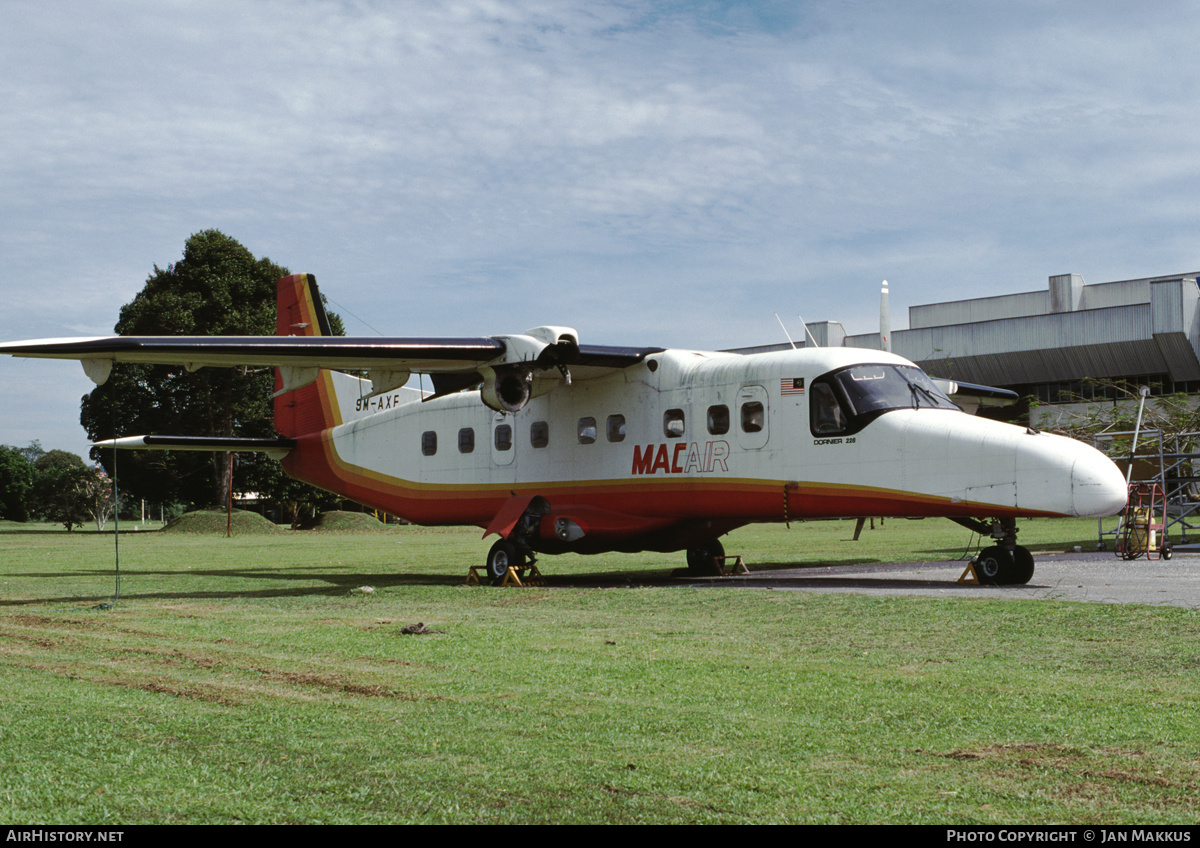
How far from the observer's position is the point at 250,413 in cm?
5347

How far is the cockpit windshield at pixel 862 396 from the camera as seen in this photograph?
15.7 metres

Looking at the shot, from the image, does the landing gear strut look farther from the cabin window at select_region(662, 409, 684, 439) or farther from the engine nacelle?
the engine nacelle

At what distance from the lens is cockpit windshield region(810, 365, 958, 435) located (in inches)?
617

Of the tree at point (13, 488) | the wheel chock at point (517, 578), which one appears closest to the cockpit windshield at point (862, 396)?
the wheel chock at point (517, 578)

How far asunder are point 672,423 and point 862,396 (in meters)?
3.26

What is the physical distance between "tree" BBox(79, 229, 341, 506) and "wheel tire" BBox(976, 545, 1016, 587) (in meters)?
42.8

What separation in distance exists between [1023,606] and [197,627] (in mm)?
8818

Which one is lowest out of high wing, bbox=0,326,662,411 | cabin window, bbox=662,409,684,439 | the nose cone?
the nose cone

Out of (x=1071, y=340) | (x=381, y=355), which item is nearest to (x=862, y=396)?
(x=381, y=355)

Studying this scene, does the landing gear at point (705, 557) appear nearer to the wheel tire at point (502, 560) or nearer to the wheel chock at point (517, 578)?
the wheel chock at point (517, 578)

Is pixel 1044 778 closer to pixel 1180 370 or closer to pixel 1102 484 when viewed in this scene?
pixel 1102 484

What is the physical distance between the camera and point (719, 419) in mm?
17031


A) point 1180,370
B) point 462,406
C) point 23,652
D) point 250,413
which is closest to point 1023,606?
point 23,652

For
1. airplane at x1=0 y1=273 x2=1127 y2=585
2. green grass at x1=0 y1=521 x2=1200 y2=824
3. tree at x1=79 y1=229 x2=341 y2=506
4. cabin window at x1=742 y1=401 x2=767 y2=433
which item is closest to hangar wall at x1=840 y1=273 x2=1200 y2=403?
tree at x1=79 y1=229 x2=341 y2=506
